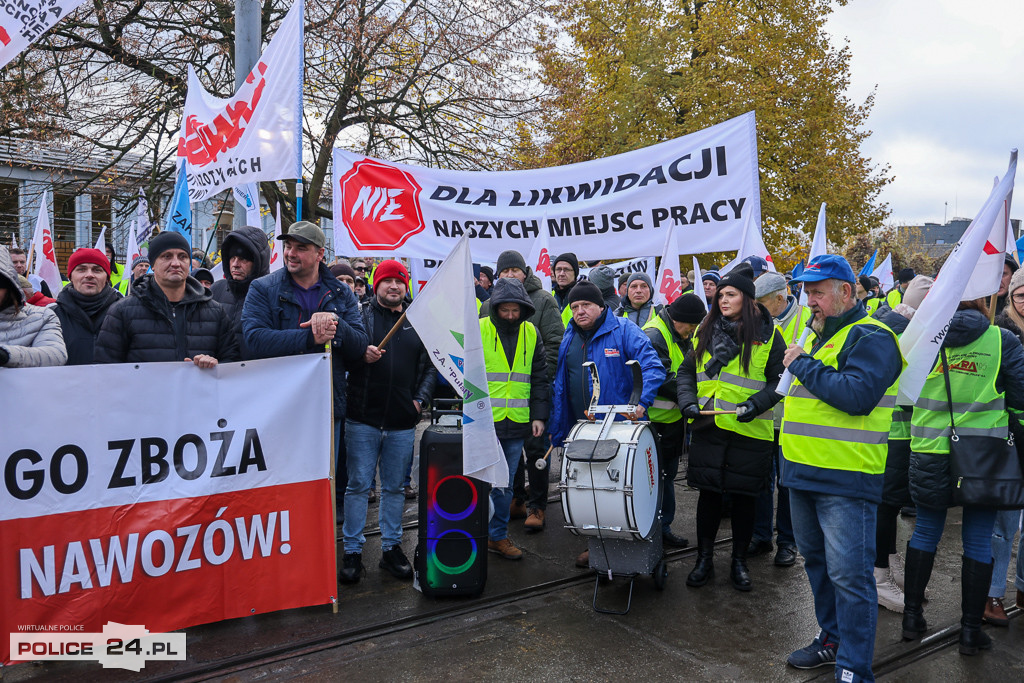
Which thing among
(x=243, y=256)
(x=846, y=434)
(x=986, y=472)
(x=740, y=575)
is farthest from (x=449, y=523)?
(x=986, y=472)

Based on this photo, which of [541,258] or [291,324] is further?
[541,258]

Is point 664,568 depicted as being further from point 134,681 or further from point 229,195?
point 229,195

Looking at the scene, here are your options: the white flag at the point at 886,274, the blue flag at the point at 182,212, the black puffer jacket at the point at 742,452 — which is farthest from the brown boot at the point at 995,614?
the white flag at the point at 886,274

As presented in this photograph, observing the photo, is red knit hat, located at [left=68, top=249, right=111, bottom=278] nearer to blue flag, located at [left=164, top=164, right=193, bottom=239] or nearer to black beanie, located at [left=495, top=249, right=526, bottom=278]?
blue flag, located at [left=164, top=164, right=193, bottom=239]

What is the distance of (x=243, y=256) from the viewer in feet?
18.9

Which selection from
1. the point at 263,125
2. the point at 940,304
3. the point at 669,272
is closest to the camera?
the point at 940,304

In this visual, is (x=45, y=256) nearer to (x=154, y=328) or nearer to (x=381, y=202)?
(x=381, y=202)

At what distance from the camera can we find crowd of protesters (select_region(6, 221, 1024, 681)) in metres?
3.60

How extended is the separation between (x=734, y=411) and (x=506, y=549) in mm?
1916

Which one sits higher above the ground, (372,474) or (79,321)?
(79,321)

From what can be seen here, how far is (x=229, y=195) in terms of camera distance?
46.3 feet

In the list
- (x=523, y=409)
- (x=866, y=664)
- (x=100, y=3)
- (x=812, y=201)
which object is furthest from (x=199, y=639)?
(x=812, y=201)

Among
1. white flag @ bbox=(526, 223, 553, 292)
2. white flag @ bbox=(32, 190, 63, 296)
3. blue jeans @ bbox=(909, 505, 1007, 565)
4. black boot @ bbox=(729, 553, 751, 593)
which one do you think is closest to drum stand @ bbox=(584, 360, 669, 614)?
black boot @ bbox=(729, 553, 751, 593)

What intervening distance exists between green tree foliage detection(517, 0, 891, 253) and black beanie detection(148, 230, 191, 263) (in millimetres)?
14516
